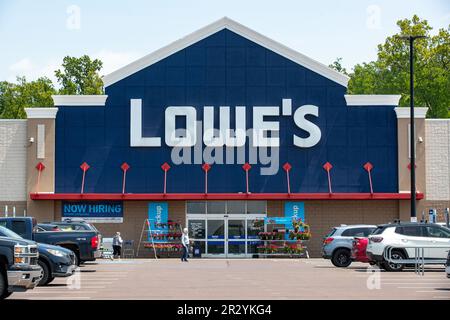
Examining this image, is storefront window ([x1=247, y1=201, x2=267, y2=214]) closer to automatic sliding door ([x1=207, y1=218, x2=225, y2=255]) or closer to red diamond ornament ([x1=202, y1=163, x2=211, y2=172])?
automatic sliding door ([x1=207, y1=218, x2=225, y2=255])

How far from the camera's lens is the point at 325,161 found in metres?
48.4

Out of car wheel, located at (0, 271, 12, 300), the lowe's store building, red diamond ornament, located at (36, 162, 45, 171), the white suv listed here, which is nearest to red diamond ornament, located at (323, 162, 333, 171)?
the lowe's store building

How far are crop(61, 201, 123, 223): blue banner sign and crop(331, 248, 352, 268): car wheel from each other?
1516 centimetres

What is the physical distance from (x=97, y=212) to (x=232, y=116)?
8.76 meters

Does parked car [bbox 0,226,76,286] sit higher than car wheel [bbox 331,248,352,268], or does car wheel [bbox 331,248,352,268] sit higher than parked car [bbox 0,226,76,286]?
parked car [bbox 0,226,76,286]

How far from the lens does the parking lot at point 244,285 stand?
71.3ft

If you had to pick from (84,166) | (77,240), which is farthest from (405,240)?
(84,166)

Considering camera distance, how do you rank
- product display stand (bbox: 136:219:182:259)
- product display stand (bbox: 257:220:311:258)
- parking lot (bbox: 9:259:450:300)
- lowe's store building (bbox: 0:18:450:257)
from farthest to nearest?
lowe's store building (bbox: 0:18:450:257)
product display stand (bbox: 136:219:182:259)
product display stand (bbox: 257:220:311:258)
parking lot (bbox: 9:259:450:300)

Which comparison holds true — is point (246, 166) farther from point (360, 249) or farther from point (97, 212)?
point (360, 249)

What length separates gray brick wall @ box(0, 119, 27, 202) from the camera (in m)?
48.4

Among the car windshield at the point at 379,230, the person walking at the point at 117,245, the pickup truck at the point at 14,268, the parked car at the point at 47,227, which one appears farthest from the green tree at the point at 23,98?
the pickup truck at the point at 14,268

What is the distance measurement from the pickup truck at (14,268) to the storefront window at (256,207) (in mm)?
28663

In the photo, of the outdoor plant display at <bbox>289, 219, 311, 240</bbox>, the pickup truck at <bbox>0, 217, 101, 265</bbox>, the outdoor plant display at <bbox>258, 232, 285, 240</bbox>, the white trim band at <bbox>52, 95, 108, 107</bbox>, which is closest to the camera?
the pickup truck at <bbox>0, 217, 101, 265</bbox>
